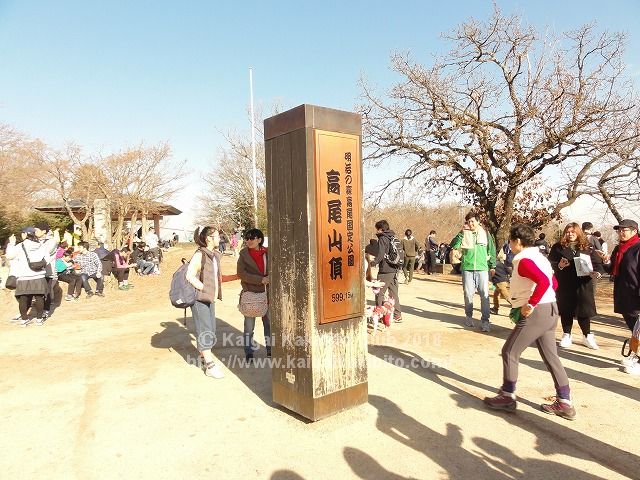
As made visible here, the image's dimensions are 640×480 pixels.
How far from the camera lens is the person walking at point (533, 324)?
131 inches

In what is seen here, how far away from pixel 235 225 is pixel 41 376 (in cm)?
2653

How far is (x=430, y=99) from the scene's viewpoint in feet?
39.5

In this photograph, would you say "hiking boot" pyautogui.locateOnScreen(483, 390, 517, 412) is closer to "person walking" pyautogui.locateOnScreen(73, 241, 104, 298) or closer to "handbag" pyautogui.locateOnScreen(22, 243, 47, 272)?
"handbag" pyautogui.locateOnScreen(22, 243, 47, 272)

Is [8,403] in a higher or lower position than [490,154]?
lower

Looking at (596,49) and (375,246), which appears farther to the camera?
(596,49)

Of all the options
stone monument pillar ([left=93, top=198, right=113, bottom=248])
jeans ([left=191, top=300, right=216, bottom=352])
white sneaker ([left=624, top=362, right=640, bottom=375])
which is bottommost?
white sneaker ([left=624, top=362, right=640, bottom=375])

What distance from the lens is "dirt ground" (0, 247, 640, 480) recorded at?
276 centimetres

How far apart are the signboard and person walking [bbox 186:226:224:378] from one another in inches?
67.4

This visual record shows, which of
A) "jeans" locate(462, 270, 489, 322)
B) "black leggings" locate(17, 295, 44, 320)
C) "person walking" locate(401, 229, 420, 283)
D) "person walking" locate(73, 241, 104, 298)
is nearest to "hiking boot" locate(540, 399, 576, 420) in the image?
"jeans" locate(462, 270, 489, 322)

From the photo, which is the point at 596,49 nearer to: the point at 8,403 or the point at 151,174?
the point at 8,403

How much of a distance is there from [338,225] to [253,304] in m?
1.80

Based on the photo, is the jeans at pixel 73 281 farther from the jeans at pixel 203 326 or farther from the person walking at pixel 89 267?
the jeans at pixel 203 326

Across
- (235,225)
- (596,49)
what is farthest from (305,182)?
(235,225)

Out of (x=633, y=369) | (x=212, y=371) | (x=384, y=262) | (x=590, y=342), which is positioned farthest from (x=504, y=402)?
(x=384, y=262)
